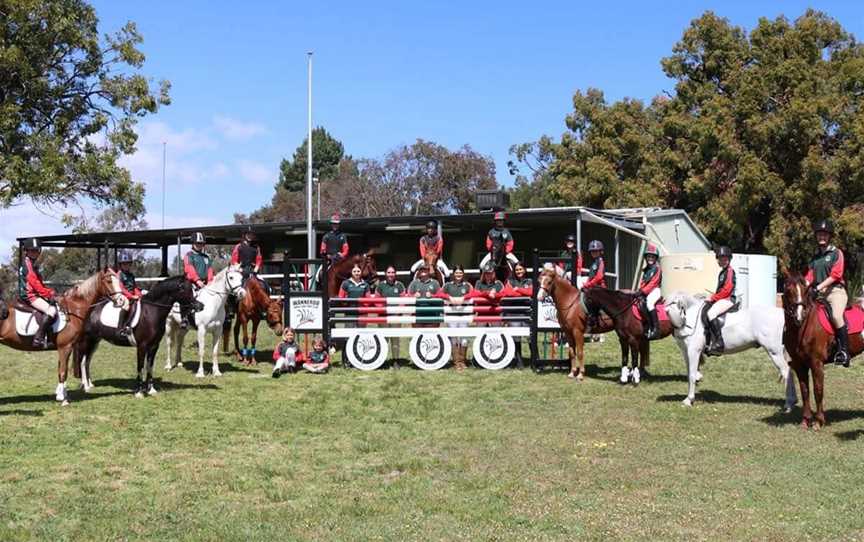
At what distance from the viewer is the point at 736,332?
13531mm

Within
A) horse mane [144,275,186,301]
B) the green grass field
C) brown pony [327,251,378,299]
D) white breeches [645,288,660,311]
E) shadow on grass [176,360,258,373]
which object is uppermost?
brown pony [327,251,378,299]

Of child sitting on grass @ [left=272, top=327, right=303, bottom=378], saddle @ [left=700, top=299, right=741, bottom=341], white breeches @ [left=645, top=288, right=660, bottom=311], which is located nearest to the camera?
saddle @ [left=700, top=299, right=741, bottom=341]

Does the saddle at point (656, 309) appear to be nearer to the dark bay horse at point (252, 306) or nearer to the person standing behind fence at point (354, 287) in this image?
the person standing behind fence at point (354, 287)

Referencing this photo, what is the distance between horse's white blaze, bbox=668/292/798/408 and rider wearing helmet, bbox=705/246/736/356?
0.12 m

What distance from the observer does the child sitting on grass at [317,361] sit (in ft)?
58.4

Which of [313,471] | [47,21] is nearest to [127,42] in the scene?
[47,21]

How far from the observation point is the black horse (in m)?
14.8

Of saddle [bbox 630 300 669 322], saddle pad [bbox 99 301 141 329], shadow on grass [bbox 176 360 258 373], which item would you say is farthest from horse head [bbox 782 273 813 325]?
shadow on grass [bbox 176 360 258 373]

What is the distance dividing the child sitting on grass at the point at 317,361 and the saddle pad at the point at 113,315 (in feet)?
12.8

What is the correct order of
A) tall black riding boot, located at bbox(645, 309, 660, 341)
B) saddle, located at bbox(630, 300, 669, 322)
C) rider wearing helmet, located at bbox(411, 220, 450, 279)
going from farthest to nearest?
rider wearing helmet, located at bbox(411, 220, 450, 279) → saddle, located at bbox(630, 300, 669, 322) → tall black riding boot, located at bbox(645, 309, 660, 341)

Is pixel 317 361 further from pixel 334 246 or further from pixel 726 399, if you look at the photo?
pixel 726 399

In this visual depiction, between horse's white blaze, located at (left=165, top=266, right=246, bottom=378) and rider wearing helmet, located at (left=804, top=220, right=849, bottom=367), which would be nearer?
rider wearing helmet, located at (left=804, top=220, right=849, bottom=367)

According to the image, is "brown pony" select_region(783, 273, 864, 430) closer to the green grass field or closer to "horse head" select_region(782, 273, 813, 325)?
"horse head" select_region(782, 273, 813, 325)

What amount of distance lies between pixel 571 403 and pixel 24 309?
809 cm
